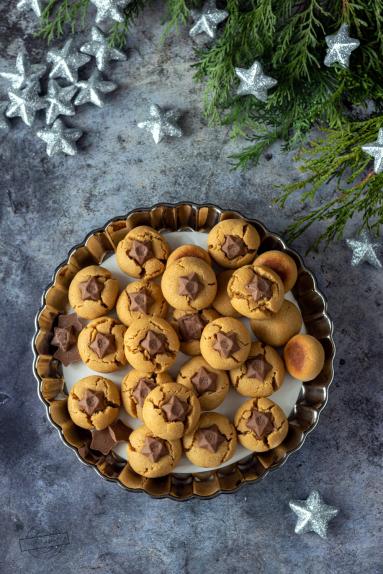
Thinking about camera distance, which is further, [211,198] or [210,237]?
[211,198]

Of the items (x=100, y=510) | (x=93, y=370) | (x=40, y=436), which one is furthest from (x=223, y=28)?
(x=100, y=510)

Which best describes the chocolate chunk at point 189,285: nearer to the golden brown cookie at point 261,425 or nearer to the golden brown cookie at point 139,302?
the golden brown cookie at point 139,302

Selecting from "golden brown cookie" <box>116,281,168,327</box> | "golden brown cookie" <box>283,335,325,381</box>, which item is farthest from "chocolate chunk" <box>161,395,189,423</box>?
"golden brown cookie" <box>283,335,325,381</box>

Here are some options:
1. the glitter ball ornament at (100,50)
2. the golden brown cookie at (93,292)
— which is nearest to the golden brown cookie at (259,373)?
the golden brown cookie at (93,292)

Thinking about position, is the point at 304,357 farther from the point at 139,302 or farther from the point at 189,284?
the point at 139,302

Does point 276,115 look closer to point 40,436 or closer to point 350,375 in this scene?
point 350,375

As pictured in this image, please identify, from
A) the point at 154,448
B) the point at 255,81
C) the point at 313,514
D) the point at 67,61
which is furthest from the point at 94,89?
the point at 313,514

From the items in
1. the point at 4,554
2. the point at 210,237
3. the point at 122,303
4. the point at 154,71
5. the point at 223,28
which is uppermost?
the point at 223,28
